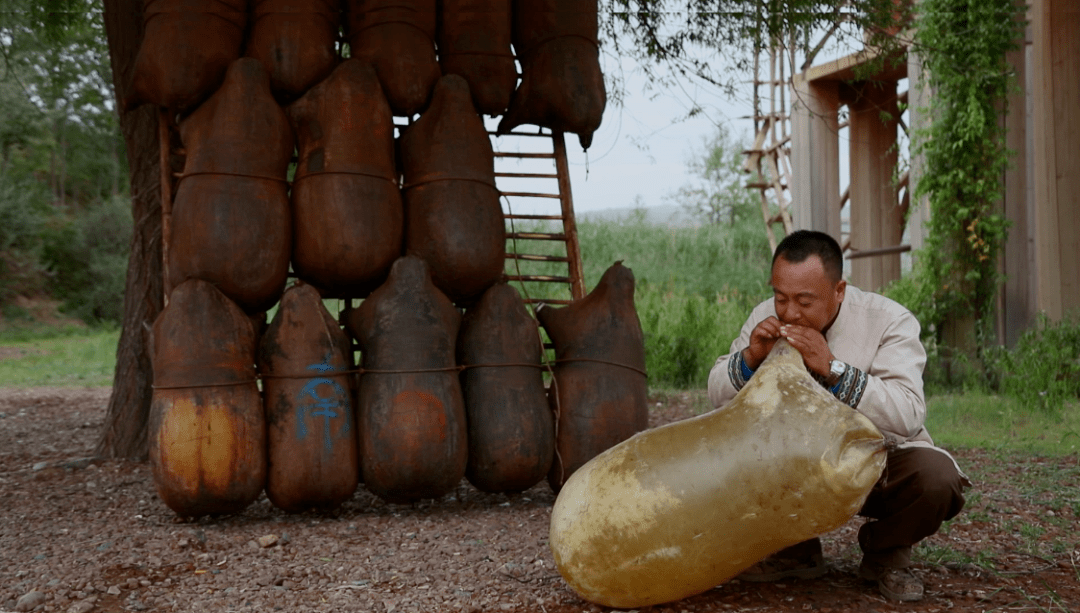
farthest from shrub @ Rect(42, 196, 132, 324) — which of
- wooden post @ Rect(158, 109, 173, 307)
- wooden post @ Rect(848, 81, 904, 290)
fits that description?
wooden post @ Rect(158, 109, 173, 307)

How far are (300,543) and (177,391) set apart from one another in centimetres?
83

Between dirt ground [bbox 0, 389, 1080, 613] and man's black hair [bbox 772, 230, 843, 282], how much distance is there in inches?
40.1

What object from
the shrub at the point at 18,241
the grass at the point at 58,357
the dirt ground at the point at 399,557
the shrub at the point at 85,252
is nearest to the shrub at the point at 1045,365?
the dirt ground at the point at 399,557

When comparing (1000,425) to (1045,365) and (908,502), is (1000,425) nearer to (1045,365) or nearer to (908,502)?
(1045,365)

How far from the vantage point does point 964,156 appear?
737cm

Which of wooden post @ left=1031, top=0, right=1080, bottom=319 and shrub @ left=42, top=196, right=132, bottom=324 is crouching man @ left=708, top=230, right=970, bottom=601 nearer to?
wooden post @ left=1031, top=0, right=1080, bottom=319

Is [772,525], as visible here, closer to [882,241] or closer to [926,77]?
[926,77]

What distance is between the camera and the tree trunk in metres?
5.48

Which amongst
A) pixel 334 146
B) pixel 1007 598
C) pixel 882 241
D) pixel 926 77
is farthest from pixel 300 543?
pixel 882 241

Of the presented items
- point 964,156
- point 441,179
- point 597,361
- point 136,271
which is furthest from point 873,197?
point 136,271

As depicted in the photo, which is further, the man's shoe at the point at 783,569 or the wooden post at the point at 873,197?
the wooden post at the point at 873,197

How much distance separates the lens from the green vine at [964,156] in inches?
280

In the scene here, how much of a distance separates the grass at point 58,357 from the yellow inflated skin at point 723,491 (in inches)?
375

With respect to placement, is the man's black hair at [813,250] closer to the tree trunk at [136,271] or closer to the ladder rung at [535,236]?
the ladder rung at [535,236]
